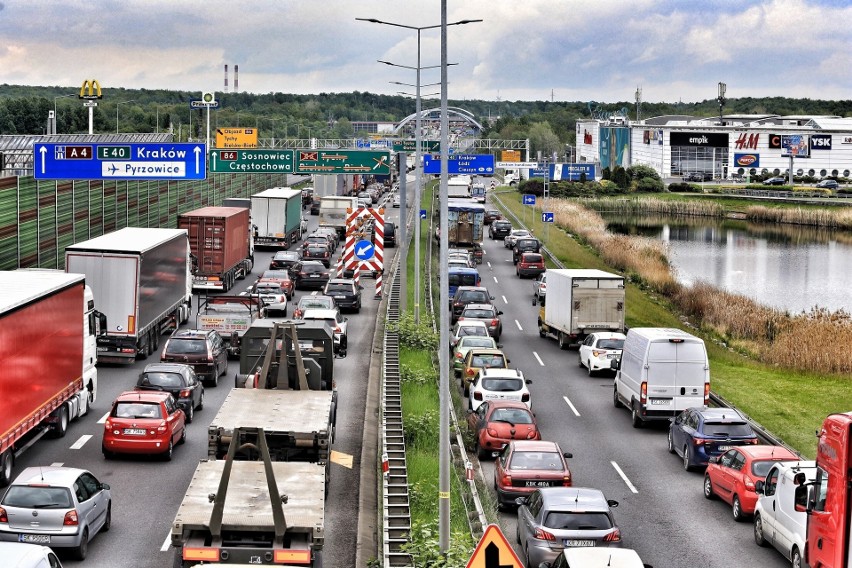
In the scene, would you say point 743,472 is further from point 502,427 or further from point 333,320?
point 333,320

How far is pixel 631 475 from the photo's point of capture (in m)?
28.7

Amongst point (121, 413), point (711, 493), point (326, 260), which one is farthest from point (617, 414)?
point (326, 260)

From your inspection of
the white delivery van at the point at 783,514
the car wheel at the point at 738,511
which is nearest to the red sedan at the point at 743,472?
the car wheel at the point at 738,511

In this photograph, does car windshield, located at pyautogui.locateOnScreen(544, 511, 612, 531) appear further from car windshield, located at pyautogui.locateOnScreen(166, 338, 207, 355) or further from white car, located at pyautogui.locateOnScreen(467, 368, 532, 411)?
car windshield, located at pyautogui.locateOnScreen(166, 338, 207, 355)

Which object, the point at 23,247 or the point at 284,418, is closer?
the point at 284,418

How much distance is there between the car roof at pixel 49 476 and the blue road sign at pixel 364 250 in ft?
91.7

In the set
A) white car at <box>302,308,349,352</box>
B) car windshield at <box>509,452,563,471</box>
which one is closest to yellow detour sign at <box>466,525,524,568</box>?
car windshield at <box>509,452,563,471</box>

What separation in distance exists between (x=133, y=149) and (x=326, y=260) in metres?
27.3

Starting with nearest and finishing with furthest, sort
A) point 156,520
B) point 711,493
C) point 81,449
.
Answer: point 156,520 → point 711,493 → point 81,449

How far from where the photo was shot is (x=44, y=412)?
27688mm

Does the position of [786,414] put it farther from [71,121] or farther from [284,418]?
Result: [71,121]

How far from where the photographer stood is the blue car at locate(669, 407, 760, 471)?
28406mm

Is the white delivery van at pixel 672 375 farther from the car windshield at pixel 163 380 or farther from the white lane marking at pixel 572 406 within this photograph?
the car windshield at pixel 163 380

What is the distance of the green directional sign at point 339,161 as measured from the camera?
208 feet
